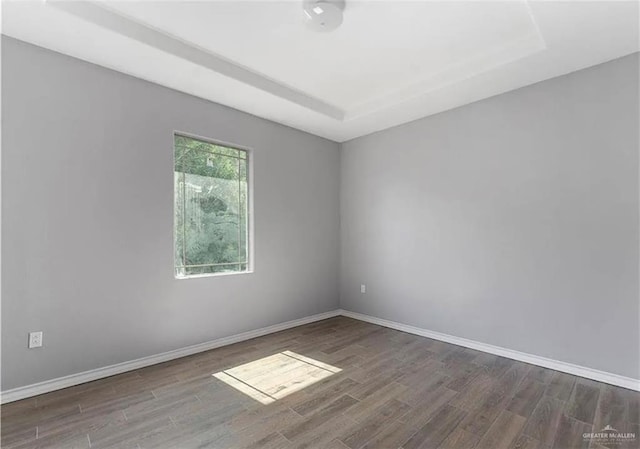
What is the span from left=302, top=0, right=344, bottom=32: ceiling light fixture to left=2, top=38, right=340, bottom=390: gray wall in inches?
66.4

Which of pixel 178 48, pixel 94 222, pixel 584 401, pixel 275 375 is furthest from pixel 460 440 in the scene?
pixel 178 48

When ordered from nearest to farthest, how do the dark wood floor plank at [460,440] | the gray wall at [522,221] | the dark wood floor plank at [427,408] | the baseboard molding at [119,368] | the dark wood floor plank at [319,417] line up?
the dark wood floor plank at [460,440], the dark wood floor plank at [319,417], the dark wood floor plank at [427,408], the baseboard molding at [119,368], the gray wall at [522,221]

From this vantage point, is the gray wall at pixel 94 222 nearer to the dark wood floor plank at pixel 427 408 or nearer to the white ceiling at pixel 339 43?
the white ceiling at pixel 339 43

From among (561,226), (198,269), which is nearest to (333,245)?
(198,269)

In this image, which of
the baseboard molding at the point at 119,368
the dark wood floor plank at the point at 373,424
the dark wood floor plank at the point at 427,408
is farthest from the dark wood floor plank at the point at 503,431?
the baseboard molding at the point at 119,368

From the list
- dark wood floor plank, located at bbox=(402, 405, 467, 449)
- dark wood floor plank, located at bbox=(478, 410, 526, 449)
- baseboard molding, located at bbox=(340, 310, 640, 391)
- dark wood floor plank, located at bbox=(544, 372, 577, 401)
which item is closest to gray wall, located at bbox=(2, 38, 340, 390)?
baseboard molding, located at bbox=(340, 310, 640, 391)

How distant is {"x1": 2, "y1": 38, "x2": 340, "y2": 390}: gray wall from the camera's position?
2369mm

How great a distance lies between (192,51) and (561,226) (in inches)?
144

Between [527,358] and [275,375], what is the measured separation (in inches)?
95.2

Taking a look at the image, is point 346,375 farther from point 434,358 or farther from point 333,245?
point 333,245

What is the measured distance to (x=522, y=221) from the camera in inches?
123

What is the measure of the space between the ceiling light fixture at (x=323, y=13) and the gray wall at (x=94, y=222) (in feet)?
5.53

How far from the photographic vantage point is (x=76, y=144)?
8.58ft

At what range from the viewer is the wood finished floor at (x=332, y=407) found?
1.91 meters
